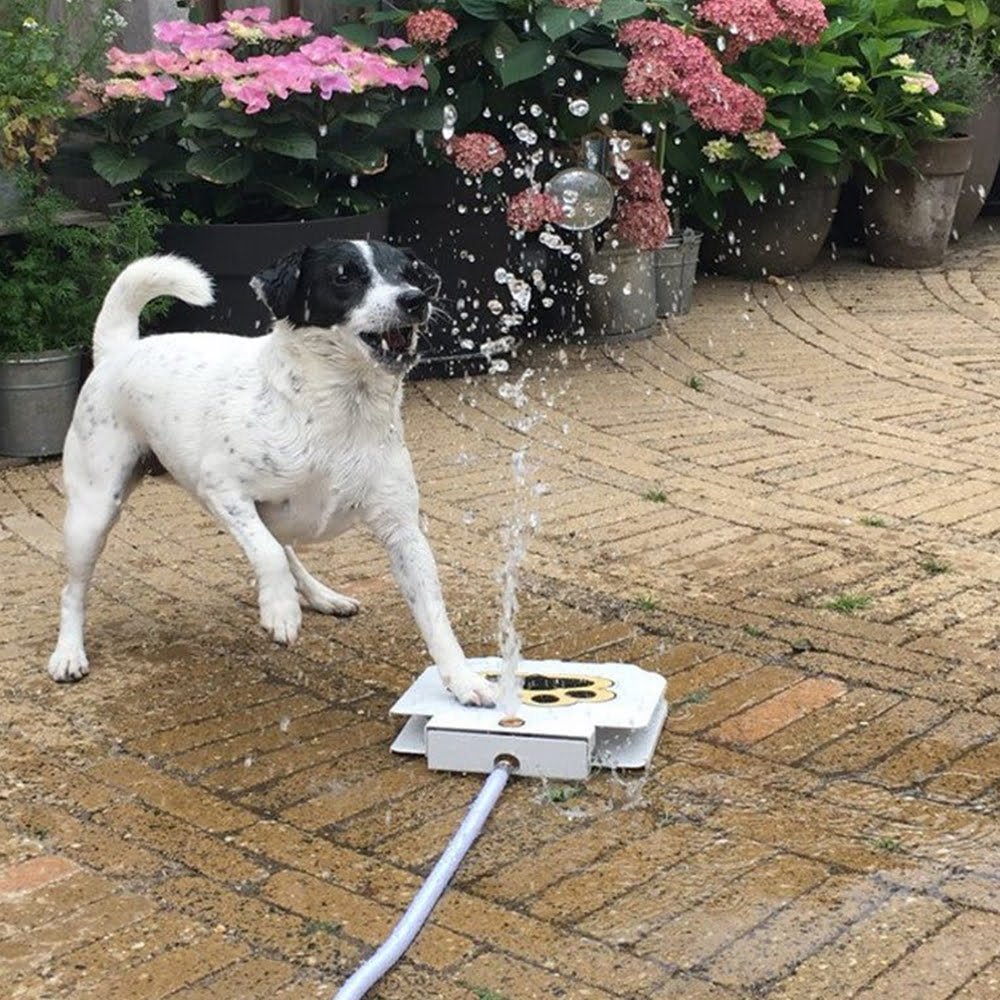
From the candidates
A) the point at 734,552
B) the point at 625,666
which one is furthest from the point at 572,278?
the point at 625,666

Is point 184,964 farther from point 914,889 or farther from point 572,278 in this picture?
point 572,278

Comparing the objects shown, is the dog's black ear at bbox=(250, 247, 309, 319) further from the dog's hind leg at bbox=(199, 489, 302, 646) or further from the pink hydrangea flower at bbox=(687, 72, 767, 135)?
the pink hydrangea flower at bbox=(687, 72, 767, 135)

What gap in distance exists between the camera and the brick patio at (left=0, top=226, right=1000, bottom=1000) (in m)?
2.71

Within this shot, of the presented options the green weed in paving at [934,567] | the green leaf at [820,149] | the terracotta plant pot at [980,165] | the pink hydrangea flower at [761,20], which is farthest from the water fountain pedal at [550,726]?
the terracotta plant pot at [980,165]

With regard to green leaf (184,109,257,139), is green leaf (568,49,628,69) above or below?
above

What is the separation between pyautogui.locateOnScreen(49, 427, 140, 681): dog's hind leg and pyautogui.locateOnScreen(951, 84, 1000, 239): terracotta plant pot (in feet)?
22.2

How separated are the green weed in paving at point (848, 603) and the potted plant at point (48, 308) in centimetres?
290

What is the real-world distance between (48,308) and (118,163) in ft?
2.14

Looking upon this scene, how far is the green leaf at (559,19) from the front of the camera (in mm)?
6492

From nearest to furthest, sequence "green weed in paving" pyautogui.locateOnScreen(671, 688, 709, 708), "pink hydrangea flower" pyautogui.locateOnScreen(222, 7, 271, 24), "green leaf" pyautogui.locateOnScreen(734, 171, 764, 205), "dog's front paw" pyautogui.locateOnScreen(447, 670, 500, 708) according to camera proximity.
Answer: "dog's front paw" pyautogui.locateOnScreen(447, 670, 500, 708), "green weed in paving" pyautogui.locateOnScreen(671, 688, 709, 708), "pink hydrangea flower" pyautogui.locateOnScreen(222, 7, 271, 24), "green leaf" pyautogui.locateOnScreen(734, 171, 764, 205)

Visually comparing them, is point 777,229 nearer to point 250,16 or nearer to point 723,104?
point 723,104

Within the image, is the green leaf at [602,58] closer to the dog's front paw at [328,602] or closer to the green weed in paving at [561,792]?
the dog's front paw at [328,602]

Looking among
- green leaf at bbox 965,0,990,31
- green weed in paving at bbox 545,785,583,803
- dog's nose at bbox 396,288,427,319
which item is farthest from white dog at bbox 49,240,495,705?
green leaf at bbox 965,0,990,31

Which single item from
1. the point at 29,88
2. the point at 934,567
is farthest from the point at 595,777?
the point at 29,88
